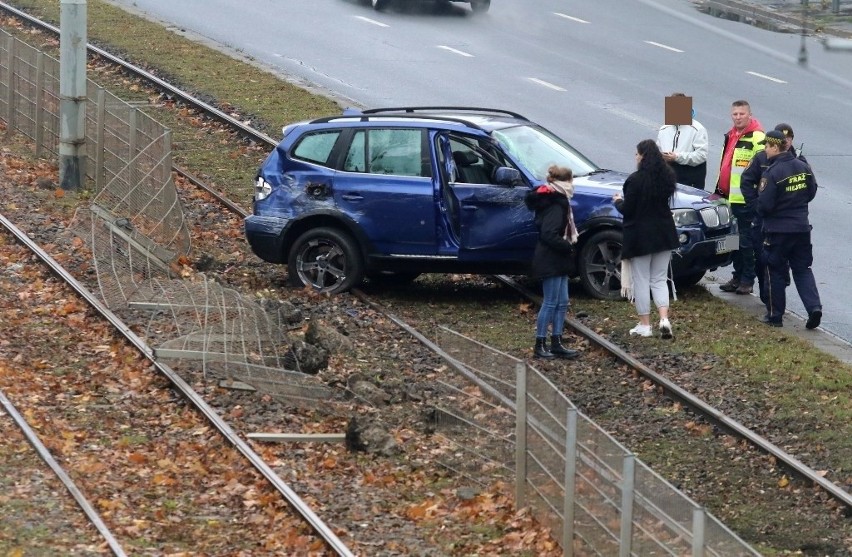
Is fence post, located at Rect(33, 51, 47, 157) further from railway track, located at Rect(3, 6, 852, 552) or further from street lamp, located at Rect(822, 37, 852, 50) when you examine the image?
street lamp, located at Rect(822, 37, 852, 50)

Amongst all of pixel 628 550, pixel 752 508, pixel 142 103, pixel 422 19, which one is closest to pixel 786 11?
pixel 422 19

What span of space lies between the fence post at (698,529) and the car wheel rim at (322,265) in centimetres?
790

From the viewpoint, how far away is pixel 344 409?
1161 centimetres

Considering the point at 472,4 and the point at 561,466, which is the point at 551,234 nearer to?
the point at 561,466

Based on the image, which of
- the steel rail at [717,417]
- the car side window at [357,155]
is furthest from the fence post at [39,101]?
the steel rail at [717,417]

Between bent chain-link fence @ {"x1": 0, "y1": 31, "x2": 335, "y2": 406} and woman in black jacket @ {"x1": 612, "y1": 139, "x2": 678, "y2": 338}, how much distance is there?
289 centimetres

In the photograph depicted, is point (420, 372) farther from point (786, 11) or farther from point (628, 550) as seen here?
point (786, 11)

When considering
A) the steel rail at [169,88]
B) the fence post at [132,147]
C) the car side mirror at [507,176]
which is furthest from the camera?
the steel rail at [169,88]

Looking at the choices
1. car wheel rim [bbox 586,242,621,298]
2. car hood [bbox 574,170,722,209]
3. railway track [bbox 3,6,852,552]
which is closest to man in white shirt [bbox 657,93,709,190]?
car hood [bbox 574,170,722,209]

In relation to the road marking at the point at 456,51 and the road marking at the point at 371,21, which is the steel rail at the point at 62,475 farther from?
the road marking at the point at 371,21

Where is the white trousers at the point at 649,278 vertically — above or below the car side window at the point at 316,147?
below

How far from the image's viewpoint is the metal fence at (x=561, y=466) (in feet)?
24.6

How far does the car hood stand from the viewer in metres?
14.1

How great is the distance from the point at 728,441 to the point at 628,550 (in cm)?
308
